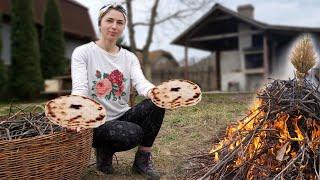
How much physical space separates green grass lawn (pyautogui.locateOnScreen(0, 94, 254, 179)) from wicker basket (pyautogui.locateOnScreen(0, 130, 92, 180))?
648 millimetres

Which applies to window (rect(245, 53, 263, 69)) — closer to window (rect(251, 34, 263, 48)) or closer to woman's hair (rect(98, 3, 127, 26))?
window (rect(251, 34, 263, 48))

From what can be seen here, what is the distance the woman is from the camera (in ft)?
10.1

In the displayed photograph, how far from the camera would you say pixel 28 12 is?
46.3 feet

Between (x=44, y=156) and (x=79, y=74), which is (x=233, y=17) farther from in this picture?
(x=44, y=156)

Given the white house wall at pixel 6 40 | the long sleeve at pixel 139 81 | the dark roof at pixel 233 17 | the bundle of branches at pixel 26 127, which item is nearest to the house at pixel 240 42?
the dark roof at pixel 233 17

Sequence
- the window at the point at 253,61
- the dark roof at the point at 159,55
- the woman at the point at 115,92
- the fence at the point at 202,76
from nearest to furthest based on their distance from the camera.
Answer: the woman at the point at 115,92, the window at the point at 253,61, the fence at the point at 202,76, the dark roof at the point at 159,55

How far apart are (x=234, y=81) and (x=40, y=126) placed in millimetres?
15918

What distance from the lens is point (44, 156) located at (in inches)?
98.1

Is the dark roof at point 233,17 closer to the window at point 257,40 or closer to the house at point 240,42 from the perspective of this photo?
the house at point 240,42

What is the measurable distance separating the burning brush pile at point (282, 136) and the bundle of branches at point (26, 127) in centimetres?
104

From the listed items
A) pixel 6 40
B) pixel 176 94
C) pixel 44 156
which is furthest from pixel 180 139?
pixel 6 40

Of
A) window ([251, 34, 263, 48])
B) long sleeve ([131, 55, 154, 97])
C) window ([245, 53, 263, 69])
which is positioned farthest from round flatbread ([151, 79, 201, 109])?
window ([251, 34, 263, 48])

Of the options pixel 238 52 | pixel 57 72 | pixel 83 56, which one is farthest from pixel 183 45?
pixel 83 56

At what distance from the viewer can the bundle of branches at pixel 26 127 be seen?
2.71 m
